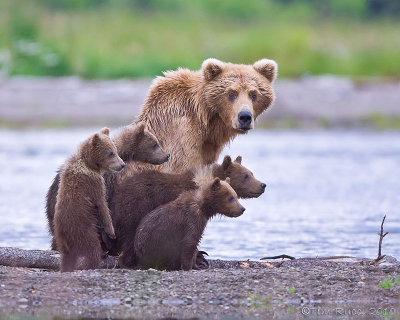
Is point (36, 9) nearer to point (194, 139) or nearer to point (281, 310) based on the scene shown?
point (194, 139)

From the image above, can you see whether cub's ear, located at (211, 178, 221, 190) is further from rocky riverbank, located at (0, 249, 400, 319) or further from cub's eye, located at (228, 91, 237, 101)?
cub's eye, located at (228, 91, 237, 101)

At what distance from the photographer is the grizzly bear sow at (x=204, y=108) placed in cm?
797

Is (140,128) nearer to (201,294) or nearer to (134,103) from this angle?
(201,294)

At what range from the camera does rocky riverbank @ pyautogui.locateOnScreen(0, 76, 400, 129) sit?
832 inches

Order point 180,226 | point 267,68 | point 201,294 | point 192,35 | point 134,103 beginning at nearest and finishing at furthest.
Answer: point 201,294 < point 180,226 < point 267,68 < point 134,103 < point 192,35

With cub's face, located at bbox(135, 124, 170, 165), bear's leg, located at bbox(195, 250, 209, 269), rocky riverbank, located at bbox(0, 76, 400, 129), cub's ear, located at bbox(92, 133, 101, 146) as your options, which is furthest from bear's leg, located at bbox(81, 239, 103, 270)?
rocky riverbank, located at bbox(0, 76, 400, 129)

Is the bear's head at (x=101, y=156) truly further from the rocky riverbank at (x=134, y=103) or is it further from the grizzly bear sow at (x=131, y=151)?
the rocky riverbank at (x=134, y=103)

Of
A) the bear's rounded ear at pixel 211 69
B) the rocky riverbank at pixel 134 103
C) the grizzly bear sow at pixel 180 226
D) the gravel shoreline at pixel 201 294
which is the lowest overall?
the gravel shoreline at pixel 201 294

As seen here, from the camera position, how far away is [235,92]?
26.3 ft

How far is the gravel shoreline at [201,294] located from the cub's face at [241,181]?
99cm

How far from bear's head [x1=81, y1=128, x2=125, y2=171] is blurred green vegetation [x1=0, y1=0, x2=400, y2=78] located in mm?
16031

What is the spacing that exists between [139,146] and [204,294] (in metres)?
1.70

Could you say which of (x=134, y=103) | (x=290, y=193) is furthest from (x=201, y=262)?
(x=134, y=103)

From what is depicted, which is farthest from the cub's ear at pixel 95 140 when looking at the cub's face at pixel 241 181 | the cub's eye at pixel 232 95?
the cub's eye at pixel 232 95
